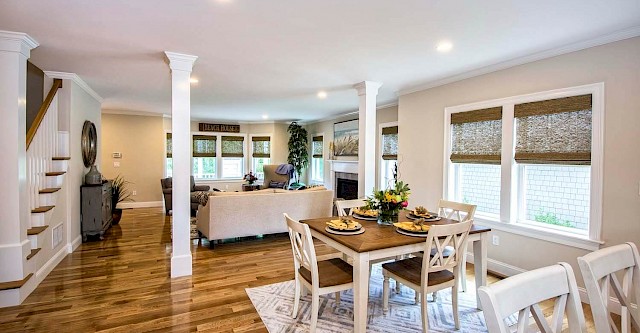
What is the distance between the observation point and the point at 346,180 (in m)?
7.73

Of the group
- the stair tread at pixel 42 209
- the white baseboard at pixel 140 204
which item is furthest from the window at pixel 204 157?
the stair tread at pixel 42 209

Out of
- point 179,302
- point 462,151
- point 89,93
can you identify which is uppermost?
point 89,93

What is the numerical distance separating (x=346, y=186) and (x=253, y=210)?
11.4 feet

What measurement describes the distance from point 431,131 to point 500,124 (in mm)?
1018

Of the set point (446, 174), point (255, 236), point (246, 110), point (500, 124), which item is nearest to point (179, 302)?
point (255, 236)

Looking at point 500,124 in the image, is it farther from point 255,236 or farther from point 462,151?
point 255,236

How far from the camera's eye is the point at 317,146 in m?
9.17

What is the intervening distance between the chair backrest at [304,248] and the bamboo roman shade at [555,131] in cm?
266

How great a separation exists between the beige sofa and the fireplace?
85.8 inches

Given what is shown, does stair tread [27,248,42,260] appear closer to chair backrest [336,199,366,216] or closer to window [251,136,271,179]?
chair backrest [336,199,366,216]

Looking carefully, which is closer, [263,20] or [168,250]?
[263,20]

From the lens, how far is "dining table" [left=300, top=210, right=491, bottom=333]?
6.98ft

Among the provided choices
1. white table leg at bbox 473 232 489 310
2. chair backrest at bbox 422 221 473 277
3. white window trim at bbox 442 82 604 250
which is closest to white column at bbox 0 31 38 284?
chair backrest at bbox 422 221 473 277

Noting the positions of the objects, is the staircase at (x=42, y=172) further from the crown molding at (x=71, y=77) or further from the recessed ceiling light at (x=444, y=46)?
the recessed ceiling light at (x=444, y=46)
